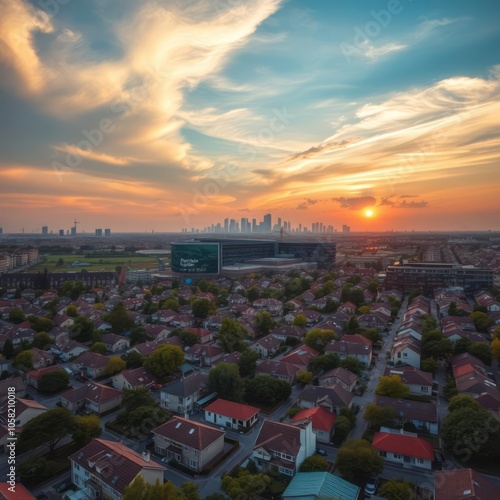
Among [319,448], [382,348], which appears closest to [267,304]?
[382,348]

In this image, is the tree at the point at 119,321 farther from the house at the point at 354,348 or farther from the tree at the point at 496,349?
the tree at the point at 496,349

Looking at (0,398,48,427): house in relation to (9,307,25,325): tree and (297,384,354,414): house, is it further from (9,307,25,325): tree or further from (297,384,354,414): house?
(9,307,25,325): tree

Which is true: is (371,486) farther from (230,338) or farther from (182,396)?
(230,338)

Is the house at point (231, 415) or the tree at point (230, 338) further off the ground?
the tree at point (230, 338)

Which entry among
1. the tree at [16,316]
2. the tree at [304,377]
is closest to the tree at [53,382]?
the tree at [304,377]

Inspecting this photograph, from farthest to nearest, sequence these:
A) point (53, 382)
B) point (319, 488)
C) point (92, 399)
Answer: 1. point (53, 382)
2. point (92, 399)
3. point (319, 488)

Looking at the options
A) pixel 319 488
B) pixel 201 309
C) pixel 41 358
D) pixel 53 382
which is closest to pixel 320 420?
pixel 319 488
